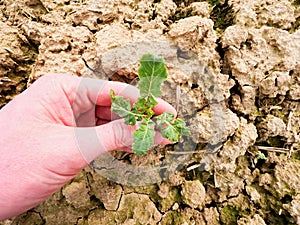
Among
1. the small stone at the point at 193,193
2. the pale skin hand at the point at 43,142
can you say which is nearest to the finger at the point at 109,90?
the pale skin hand at the point at 43,142

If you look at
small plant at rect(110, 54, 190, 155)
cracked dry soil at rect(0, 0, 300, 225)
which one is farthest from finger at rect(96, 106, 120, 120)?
small plant at rect(110, 54, 190, 155)

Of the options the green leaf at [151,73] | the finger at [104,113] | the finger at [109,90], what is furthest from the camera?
the finger at [104,113]

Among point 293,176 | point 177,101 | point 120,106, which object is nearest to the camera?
point 120,106

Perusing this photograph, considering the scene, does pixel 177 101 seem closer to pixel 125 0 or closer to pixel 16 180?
pixel 125 0

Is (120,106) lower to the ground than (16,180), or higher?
higher

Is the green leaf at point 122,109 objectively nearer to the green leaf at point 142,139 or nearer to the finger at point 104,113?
the green leaf at point 142,139

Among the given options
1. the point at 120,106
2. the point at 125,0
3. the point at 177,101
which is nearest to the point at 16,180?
the point at 120,106
